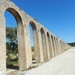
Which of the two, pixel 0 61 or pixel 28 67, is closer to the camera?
pixel 0 61

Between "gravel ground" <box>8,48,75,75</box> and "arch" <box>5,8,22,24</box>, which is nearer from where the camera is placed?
"gravel ground" <box>8,48,75,75</box>

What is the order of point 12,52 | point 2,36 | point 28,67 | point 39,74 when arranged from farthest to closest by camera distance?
point 12,52 < point 28,67 < point 2,36 < point 39,74

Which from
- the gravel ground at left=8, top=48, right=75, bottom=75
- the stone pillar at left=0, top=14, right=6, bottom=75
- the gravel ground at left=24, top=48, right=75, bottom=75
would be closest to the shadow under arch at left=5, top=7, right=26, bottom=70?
the gravel ground at left=8, top=48, right=75, bottom=75

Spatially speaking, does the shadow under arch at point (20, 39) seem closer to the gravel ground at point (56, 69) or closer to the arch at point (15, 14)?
the arch at point (15, 14)

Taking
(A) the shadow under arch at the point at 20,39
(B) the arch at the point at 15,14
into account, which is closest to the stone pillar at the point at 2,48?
(B) the arch at the point at 15,14

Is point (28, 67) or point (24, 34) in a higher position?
point (24, 34)

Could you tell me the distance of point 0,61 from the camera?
8.78 meters

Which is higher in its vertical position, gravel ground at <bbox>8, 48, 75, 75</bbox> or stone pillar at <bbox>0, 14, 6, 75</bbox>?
stone pillar at <bbox>0, 14, 6, 75</bbox>

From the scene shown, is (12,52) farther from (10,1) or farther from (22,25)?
(10,1)

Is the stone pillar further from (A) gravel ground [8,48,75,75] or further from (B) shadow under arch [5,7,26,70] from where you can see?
(B) shadow under arch [5,7,26,70]

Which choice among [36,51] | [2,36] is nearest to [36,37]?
[36,51]

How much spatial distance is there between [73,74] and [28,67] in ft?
18.8

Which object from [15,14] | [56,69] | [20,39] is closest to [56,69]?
[56,69]

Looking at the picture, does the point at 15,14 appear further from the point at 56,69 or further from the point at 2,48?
the point at 56,69
